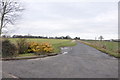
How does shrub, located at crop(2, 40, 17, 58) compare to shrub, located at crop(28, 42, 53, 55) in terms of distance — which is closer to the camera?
shrub, located at crop(2, 40, 17, 58)

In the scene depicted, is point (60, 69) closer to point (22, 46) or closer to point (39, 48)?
point (39, 48)

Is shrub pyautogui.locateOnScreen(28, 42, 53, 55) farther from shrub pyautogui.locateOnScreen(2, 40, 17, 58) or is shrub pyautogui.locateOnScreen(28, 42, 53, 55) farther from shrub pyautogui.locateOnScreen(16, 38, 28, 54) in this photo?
shrub pyautogui.locateOnScreen(2, 40, 17, 58)

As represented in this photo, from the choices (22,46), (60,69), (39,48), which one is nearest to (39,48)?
(39,48)

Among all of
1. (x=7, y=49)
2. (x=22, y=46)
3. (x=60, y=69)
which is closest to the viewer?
(x=60, y=69)

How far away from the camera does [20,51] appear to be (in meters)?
16.2

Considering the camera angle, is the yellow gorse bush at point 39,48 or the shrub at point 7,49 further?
the yellow gorse bush at point 39,48

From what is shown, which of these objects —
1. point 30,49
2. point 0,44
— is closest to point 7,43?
point 0,44

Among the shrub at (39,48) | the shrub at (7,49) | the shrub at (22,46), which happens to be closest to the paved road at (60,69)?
the shrub at (7,49)

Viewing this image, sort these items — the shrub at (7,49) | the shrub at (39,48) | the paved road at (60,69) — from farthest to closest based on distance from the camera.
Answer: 1. the shrub at (39,48)
2. the shrub at (7,49)
3. the paved road at (60,69)

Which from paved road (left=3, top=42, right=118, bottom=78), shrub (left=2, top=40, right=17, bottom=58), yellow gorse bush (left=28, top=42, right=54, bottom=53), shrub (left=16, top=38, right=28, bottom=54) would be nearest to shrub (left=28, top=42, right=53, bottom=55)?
yellow gorse bush (left=28, top=42, right=54, bottom=53)

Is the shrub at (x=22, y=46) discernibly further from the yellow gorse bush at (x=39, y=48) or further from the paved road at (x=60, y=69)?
the paved road at (x=60, y=69)

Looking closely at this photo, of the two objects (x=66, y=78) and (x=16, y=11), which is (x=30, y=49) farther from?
(x=66, y=78)

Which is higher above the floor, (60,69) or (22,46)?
(22,46)

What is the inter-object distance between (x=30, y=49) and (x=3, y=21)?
752 cm
